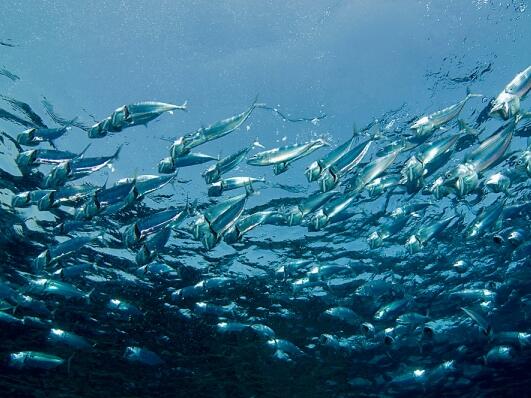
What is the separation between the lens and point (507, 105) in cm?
485

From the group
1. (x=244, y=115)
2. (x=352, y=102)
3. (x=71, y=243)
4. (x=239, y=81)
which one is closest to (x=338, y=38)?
(x=352, y=102)

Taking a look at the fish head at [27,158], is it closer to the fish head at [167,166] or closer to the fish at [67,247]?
the fish at [67,247]

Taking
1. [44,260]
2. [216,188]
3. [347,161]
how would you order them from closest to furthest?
[347,161] < [216,188] < [44,260]

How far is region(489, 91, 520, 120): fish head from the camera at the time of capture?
4.84 meters

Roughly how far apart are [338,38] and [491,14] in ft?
10.4

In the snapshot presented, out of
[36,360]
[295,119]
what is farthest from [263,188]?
[36,360]

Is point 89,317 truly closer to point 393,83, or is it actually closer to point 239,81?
point 239,81

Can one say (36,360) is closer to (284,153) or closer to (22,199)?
(22,199)

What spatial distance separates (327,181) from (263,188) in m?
3.87

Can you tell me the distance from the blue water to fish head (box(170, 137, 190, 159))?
715 mm

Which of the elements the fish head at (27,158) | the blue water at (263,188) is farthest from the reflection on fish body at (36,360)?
the fish head at (27,158)

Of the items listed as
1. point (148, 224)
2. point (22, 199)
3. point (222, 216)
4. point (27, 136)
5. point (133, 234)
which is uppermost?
point (27, 136)

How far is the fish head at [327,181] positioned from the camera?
567 centimetres

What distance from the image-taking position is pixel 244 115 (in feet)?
19.2
